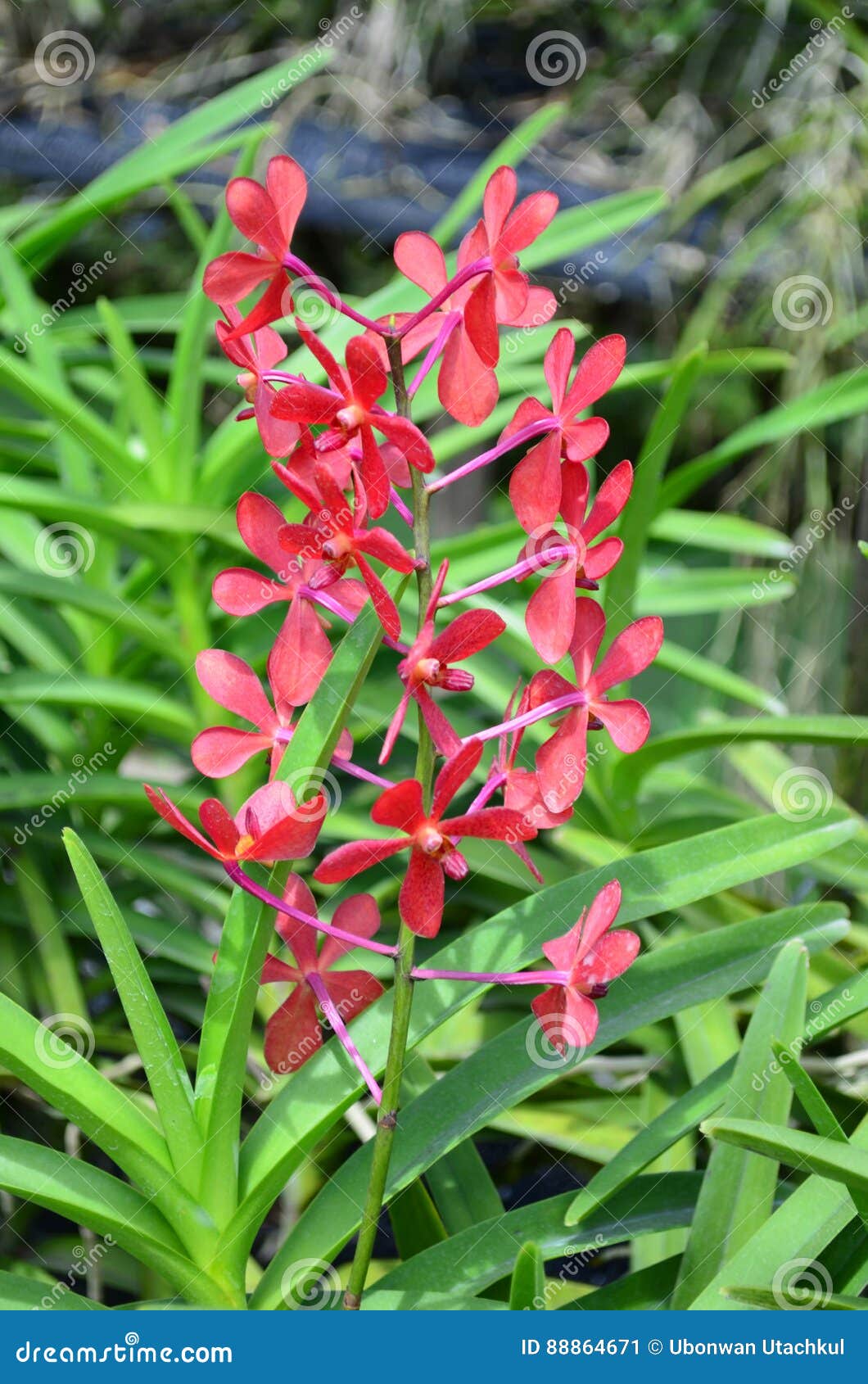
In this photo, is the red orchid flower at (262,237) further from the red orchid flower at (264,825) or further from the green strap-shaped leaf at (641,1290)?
the green strap-shaped leaf at (641,1290)

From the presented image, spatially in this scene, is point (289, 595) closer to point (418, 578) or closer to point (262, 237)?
point (418, 578)

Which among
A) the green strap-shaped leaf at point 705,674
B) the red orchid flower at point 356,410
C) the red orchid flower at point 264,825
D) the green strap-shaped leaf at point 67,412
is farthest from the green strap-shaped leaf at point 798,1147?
the green strap-shaped leaf at point 67,412

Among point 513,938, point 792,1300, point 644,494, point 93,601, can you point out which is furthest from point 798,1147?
point 93,601

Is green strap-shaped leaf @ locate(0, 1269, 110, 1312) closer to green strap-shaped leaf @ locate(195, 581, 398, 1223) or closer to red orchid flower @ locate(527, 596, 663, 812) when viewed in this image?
green strap-shaped leaf @ locate(195, 581, 398, 1223)

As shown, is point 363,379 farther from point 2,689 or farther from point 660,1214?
point 2,689

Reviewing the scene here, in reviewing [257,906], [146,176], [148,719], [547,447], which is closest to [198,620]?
[148,719]

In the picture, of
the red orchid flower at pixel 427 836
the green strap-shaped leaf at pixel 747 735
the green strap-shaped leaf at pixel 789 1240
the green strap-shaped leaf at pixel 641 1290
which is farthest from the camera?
the green strap-shaped leaf at pixel 747 735
